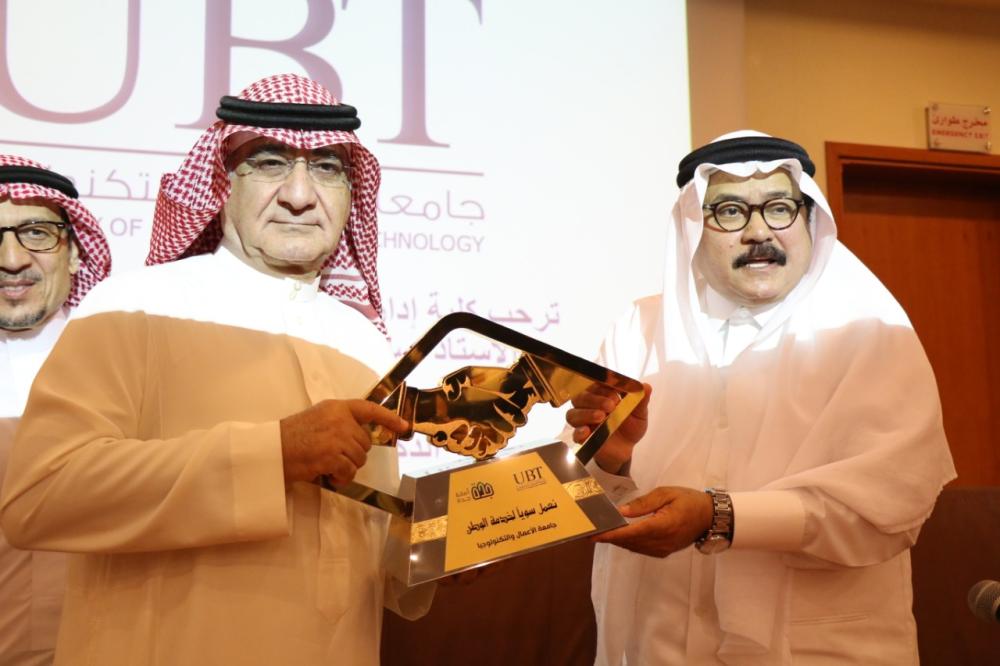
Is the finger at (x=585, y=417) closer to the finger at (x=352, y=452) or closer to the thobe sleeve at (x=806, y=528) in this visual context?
the thobe sleeve at (x=806, y=528)

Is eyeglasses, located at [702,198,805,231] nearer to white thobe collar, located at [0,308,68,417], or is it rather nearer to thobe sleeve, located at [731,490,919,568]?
thobe sleeve, located at [731,490,919,568]

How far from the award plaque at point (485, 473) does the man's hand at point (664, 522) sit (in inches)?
5.4

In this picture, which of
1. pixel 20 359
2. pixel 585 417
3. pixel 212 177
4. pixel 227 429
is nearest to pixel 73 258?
pixel 20 359

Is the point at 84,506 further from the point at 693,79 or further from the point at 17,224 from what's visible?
the point at 693,79

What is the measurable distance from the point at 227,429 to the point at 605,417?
718 mm

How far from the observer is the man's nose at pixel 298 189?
186 cm

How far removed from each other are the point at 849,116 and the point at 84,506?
410 cm

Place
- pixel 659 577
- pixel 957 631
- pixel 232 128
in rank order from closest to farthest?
pixel 232 128 < pixel 659 577 < pixel 957 631

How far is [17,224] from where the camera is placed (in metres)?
2.46

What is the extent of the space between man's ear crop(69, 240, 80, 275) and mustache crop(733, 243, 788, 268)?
1730 mm

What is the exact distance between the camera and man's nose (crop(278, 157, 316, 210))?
186 cm

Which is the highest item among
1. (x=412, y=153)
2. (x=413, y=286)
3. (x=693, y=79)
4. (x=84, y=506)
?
(x=693, y=79)

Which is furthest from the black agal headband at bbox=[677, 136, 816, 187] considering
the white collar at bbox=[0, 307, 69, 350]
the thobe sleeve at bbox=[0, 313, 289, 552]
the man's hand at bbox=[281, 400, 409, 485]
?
the white collar at bbox=[0, 307, 69, 350]

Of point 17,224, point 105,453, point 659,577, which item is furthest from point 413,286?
point 105,453
